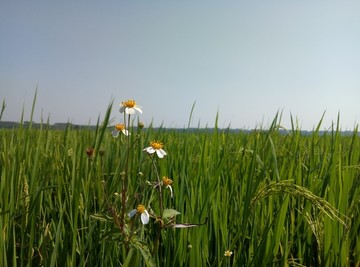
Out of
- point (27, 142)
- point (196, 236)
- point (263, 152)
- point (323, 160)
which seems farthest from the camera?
point (263, 152)

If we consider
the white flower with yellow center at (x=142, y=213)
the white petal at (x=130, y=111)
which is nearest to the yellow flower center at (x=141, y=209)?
the white flower with yellow center at (x=142, y=213)

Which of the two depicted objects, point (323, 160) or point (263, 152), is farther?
point (263, 152)

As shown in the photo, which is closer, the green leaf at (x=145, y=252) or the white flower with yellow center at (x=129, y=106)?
the green leaf at (x=145, y=252)

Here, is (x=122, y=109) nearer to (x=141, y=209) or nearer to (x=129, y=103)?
(x=129, y=103)

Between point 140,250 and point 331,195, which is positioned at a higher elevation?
point 331,195

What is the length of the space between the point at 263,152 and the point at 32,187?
1127 millimetres

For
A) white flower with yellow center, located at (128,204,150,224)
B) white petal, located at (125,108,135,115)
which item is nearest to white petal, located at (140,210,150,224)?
white flower with yellow center, located at (128,204,150,224)

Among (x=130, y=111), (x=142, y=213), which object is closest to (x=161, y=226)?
(x=142, y=213)

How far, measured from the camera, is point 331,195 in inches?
47.8

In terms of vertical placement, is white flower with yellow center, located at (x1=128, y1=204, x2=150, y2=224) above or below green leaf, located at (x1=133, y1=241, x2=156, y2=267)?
above

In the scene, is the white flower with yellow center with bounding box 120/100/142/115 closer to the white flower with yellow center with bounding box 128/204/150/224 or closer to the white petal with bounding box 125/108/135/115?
the white petal with bounding box 125/108/135/115

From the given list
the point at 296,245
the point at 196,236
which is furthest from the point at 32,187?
the point at 296,245

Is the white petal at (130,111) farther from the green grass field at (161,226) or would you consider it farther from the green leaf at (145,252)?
the green leaf at (145,252)

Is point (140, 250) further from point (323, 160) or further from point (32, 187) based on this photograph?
point (323, 160)
